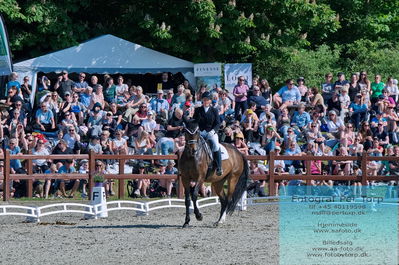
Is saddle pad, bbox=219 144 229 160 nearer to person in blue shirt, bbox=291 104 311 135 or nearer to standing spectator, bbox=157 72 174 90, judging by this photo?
person in blue shirt, bbox=291 104 311 135

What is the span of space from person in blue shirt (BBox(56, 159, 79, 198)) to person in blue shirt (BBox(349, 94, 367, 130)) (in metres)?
7.98

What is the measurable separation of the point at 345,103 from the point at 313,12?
436 cm

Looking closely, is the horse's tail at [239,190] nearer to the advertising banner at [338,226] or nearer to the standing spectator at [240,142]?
the advertising banner at [338,226]

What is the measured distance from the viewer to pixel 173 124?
24.4m

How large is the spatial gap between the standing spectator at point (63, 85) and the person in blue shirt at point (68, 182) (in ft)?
11.0

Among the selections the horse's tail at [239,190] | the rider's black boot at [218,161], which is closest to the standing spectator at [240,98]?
the horse's tail at [239,190]

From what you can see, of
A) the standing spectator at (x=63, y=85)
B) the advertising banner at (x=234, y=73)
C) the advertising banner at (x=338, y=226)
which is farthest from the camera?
the advertising banner at (x=234, y=73)

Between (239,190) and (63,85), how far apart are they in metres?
9.01

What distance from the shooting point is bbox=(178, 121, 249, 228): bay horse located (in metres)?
17.0

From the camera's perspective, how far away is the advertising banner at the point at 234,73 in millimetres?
28141

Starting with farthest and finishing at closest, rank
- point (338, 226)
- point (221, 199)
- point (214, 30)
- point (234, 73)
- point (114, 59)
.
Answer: point (214, 30), point (234, 73), point (114, 59), point (221, 199), point (338, 226)

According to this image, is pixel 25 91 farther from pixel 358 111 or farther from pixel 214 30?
pixel 358 111

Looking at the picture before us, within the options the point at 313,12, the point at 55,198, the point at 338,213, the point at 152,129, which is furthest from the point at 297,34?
the point at 338,213

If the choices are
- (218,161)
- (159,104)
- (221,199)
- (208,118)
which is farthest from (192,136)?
(159,104)
